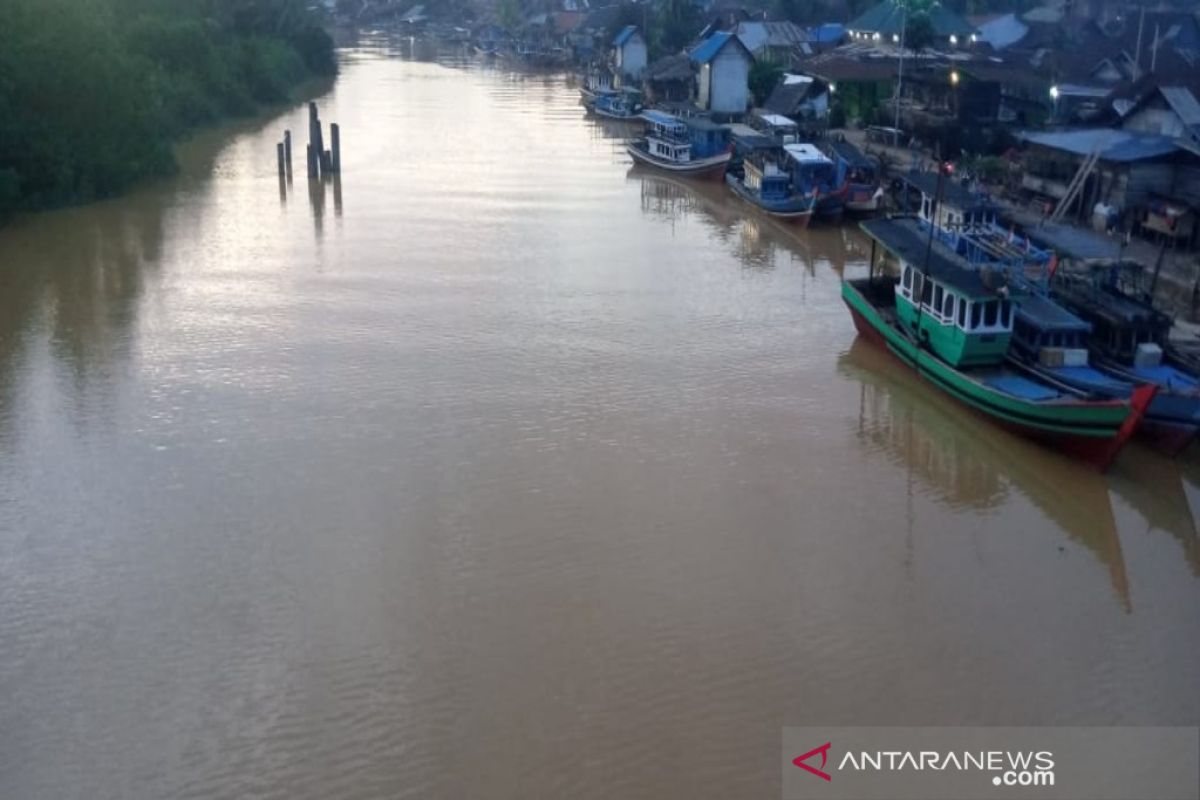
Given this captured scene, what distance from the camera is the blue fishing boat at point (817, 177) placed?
20641 millimetres

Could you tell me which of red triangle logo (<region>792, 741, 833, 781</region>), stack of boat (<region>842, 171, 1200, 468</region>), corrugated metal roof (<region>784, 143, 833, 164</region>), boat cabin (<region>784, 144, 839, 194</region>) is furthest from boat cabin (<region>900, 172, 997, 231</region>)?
red triangle logo (<region>792, 741, 833, 781</region>)

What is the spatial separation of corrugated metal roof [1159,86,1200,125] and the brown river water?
5.82m

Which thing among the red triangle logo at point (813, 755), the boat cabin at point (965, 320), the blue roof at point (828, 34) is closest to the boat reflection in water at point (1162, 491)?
the boat cabin at point (965, 320)

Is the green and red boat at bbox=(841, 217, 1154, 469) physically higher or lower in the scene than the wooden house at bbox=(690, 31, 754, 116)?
lower

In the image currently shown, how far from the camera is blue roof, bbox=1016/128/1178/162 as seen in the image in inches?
643

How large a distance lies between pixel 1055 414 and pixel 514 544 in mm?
4781

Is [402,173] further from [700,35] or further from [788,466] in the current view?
[700,35]

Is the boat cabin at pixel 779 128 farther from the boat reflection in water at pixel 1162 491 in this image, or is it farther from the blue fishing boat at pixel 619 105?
the boat reflection in water at pixel 1162 491

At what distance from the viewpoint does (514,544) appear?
9.24 meters

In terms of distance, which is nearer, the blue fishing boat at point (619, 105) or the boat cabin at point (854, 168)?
the boat cabin at point (854, 168)

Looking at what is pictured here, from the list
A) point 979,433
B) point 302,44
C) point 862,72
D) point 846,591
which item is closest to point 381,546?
point 846,591

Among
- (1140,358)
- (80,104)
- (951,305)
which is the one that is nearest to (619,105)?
(80,104)

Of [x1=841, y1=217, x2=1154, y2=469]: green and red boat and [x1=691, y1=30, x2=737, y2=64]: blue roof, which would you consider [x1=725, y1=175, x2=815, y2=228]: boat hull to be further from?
[x1=691, y1=30, x2=737, y2=64]: blue roof

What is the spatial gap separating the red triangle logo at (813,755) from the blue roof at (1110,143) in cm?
1197
